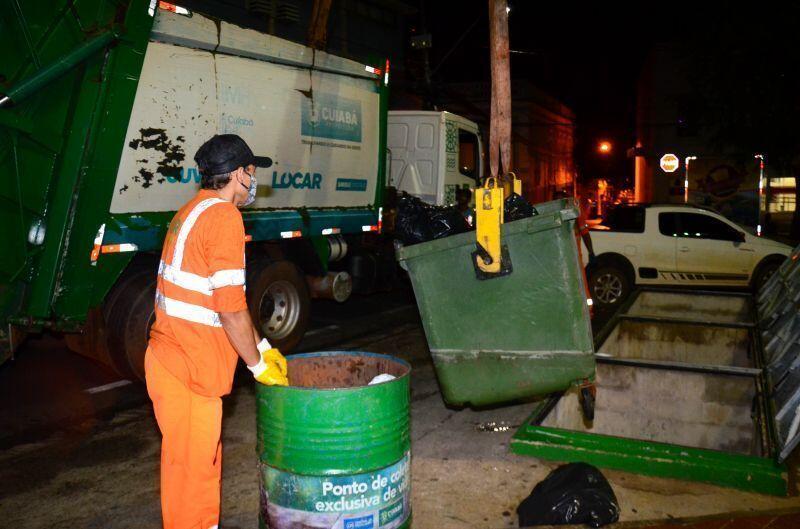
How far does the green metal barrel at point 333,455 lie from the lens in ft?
8.00

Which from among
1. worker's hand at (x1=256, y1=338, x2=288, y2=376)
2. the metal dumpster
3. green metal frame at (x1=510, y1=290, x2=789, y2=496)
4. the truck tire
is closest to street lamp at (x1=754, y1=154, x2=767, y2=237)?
the metal dumpster

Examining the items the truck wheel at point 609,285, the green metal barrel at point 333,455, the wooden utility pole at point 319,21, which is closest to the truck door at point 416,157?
the wooden utility pole at point 319,21

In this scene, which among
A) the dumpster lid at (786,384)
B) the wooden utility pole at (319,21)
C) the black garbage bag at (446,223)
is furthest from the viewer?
the wooden utility pole at (319,21)

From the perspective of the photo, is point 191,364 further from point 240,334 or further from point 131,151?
point 131,151

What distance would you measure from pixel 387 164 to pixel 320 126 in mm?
2021

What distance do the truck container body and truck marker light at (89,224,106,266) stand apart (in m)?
0.01

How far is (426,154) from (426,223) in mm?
5646

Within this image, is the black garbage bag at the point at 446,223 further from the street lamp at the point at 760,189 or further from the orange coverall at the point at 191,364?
the street lamp at the point at 760,189

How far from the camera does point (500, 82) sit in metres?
4.08

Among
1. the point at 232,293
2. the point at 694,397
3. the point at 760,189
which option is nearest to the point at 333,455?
the point at 232,293

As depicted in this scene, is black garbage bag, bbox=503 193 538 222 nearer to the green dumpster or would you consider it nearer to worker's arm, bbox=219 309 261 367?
the green dumpster

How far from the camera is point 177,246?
9.15 feet

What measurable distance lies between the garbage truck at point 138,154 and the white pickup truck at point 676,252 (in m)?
4.14

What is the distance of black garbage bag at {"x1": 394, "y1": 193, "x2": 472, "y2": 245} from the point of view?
4238mm
